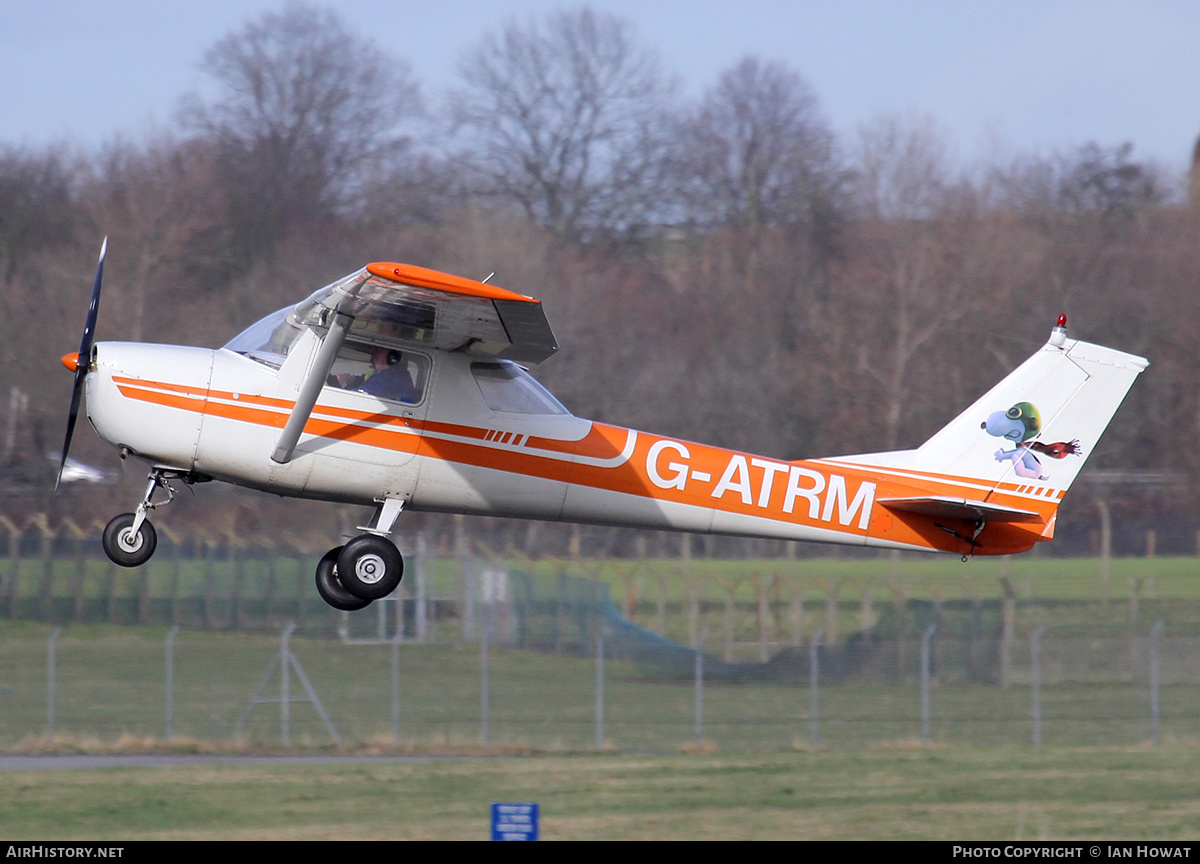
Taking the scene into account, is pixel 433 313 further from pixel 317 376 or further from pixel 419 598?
pixel 419 598

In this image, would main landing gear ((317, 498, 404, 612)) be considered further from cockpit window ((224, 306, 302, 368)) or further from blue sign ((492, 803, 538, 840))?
blue sign ((492, 803, 538, 840))

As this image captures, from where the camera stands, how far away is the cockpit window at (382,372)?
11.1 meters

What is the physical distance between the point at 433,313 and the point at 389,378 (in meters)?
0.95

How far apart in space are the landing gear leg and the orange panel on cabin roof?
9.27 ft

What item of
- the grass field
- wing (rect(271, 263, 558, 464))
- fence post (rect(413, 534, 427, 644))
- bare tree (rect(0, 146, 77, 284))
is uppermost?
bare tree (rect(0, 146, 77, 284))

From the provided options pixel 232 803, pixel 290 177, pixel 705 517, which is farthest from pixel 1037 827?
pixel 290 177

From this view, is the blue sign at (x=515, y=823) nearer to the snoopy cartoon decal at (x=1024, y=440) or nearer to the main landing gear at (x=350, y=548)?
the main landing gear at (x=350, y=548)

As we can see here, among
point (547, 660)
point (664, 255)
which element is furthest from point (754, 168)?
point (547, 660)

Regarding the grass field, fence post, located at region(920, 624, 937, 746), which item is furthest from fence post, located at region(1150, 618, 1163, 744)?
fence post, located at region(920, 624, 937, 746)

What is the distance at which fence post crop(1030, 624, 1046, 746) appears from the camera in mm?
22359

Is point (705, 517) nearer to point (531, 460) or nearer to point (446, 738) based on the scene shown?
point (531, 460)

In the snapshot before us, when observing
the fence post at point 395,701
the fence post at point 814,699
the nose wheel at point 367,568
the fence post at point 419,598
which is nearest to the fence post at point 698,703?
the fence post at point 814,699

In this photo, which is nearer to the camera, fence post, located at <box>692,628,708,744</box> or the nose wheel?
the nose wheel
